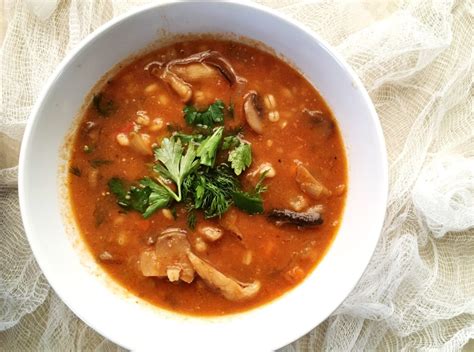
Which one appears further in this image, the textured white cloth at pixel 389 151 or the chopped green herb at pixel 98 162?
the textured white cloth at pixel 389 151

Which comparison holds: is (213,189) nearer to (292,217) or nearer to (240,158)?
(240,158)

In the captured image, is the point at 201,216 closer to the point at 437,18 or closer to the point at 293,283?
the point at 293,283

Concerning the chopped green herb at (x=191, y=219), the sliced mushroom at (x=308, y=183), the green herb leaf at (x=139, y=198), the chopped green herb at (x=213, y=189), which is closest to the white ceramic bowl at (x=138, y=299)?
the sliced mushroom at (x=308, y=183)

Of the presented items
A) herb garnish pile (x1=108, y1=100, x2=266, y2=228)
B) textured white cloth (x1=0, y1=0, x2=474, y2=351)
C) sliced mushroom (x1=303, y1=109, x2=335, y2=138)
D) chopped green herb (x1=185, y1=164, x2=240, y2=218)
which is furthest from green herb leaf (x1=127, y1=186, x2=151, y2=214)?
sliced mushroom (x1=303, y1=109, x2=335, y2=138)

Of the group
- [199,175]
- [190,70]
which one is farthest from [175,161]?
[190,70]

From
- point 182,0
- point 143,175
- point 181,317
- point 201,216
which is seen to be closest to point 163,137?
point 143,175

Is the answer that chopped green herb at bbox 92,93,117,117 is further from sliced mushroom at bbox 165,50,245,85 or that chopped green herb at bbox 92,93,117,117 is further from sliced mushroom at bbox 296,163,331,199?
sliced mushroom at bbox 296,163,331,199

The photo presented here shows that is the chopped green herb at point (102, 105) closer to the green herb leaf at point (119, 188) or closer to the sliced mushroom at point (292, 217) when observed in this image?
the green herb leaf at point (119, 188)
